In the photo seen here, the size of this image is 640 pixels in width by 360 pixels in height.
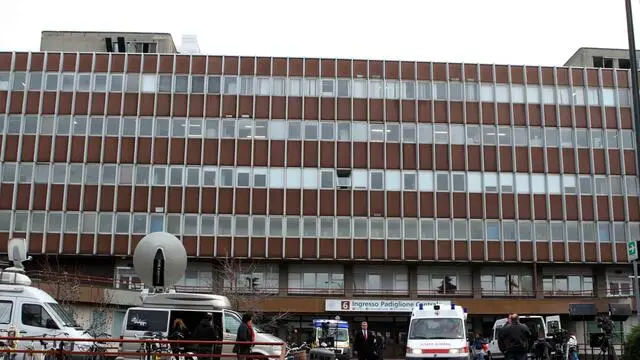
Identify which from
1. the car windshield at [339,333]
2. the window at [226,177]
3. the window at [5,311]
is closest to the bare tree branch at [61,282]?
the window at [226,177]

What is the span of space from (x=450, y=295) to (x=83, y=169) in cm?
2849

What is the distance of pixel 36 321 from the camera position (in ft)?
68.5

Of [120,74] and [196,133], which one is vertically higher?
[120,74]

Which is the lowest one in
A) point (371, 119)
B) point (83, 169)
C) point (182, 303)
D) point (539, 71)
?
point (182, 303)

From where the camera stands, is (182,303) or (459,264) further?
(459,264)

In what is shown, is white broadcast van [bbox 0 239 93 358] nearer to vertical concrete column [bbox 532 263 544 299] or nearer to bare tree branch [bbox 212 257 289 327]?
bare tree branch [bbox 212 257 289 327]

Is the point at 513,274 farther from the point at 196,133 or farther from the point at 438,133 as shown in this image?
the point at 196,133

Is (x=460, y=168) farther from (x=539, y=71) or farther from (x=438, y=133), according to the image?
(x=539, y=71)

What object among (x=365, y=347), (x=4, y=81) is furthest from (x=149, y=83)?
(x=365, y=347)

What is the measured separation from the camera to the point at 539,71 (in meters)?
60.3

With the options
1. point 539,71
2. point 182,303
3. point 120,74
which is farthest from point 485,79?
point 182,303

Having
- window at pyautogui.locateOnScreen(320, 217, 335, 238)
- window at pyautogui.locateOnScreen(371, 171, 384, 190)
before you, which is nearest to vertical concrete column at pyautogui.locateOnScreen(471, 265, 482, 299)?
window at pyautogui.locateOnScreen(371, 171, 384, 190)

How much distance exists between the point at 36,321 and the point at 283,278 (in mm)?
36974

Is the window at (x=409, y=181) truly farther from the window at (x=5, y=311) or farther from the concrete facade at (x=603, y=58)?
the window at (x=5, y=311)
